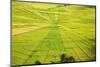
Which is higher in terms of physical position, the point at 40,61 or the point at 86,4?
the point at 86,4

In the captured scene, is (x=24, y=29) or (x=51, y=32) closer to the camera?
(x=24, y=29)

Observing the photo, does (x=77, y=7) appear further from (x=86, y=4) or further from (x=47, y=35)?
(x=47, y=35)

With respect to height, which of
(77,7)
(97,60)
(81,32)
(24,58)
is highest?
(77,7)

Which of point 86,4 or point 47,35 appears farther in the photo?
point 86,4
